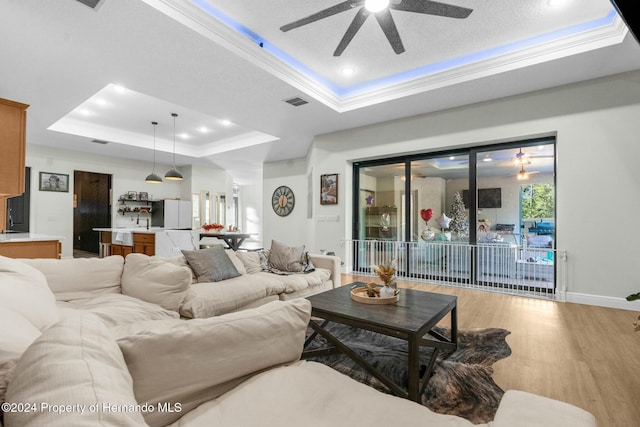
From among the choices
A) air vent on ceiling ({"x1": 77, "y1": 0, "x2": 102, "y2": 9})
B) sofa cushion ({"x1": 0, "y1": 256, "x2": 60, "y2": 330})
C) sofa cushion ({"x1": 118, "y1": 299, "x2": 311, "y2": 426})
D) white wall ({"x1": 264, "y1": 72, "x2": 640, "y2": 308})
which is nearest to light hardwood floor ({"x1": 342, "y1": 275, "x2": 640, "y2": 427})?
white wall ({"x1": 264, "y1": 72, "x2": 640, "y2": 308})

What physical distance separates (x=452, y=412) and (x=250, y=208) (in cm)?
1036

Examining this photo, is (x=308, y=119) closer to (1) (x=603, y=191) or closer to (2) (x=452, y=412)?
(1) (x=603, y=191)

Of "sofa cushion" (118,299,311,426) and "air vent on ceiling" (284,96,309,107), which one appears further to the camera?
"air vent on ceiling" (284,96,309,107)

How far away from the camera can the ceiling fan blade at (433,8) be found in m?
2.55

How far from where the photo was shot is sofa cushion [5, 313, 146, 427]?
48 cm

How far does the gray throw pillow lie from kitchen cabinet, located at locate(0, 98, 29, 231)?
2815 mm

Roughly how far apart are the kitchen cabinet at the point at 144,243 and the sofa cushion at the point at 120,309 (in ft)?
11.2

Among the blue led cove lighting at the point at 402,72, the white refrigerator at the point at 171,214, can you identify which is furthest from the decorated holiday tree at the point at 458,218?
the white refrigerator at the point at 171,214

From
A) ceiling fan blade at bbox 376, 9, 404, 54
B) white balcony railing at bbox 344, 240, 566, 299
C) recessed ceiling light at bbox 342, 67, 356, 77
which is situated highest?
recessed ceiling light at bbox 342, 67, 356, 77

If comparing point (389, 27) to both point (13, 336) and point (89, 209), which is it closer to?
point (13, 336)

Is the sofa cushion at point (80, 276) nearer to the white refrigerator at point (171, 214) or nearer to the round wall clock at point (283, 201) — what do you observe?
the round wall clock at point (283, 201)

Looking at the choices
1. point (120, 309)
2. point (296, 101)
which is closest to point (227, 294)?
point (120, 309)

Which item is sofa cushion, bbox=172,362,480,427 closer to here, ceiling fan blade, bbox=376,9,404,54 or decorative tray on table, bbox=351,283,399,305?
decorative tray on table, bbox=351,283,399,305

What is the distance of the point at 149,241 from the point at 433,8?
17.9 feet
